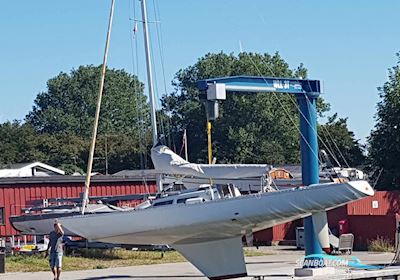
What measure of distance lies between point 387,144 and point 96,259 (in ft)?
73.4

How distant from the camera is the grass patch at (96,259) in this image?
29.7m

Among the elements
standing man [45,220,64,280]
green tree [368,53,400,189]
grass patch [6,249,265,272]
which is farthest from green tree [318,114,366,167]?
standing man [45,220,64,280]

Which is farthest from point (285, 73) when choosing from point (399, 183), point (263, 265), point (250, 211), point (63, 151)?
point (250, 211)

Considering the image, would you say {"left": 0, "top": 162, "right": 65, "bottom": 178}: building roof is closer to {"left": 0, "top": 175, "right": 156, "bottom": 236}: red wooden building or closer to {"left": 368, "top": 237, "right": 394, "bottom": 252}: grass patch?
{"left": 0, "top": 175, "right": 156, "bottom": 236}: red wooden building

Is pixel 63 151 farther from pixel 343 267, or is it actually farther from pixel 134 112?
pixel 343 267

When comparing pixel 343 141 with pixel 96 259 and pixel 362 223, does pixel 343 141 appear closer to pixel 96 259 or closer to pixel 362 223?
pixel 362 223

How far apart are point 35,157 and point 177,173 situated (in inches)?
2538

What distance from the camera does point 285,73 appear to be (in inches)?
3327

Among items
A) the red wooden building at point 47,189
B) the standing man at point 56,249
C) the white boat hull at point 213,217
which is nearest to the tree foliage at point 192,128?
the red wooden building at point 47,189

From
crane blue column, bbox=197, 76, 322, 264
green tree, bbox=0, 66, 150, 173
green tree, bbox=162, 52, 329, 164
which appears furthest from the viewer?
green tree, bbox=0, 66, 150, 173

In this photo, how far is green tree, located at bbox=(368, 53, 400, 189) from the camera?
49.3 m

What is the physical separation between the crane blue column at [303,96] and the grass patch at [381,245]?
11890 mm

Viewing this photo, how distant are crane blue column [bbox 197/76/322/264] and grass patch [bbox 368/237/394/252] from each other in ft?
39.0

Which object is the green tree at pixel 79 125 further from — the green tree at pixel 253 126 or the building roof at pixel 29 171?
the building roof at pixel 29 171
